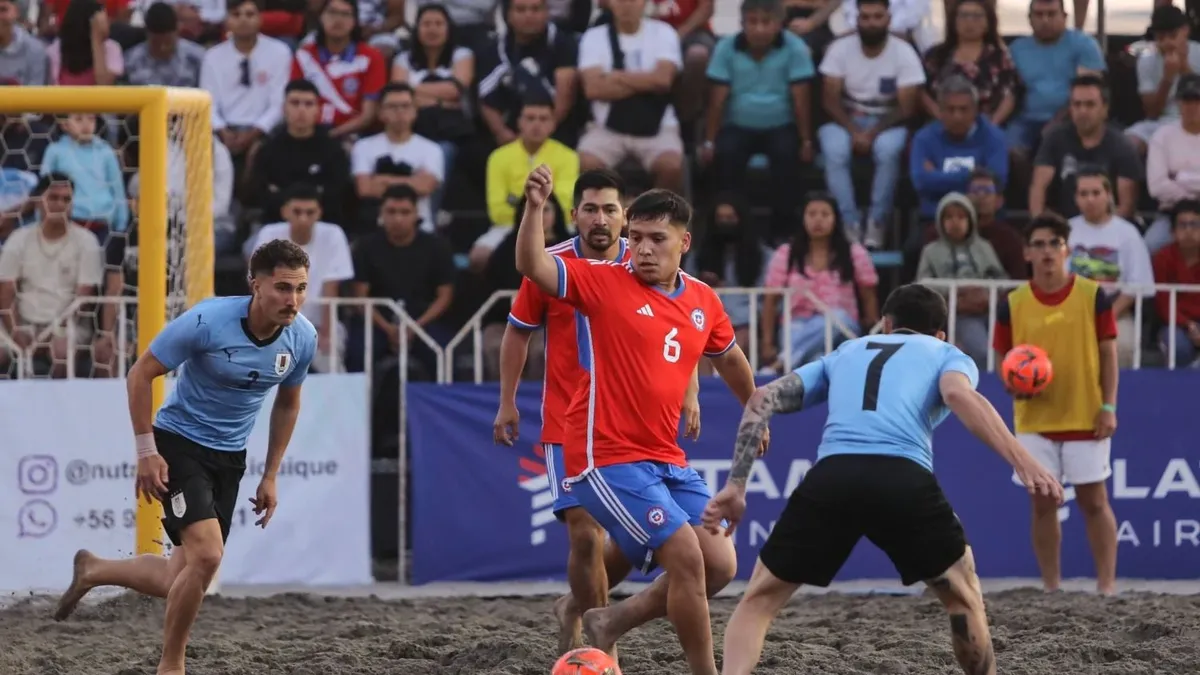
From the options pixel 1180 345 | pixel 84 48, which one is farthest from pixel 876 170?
pixel 84 48

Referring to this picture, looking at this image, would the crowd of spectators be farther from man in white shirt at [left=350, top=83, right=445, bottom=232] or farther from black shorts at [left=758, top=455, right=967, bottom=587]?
black shorts at [left=758, top=455, right=967, bottom=587]

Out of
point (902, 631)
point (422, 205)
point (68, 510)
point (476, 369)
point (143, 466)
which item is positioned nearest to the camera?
point (143, 466)

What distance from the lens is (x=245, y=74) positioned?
13633 millimetres

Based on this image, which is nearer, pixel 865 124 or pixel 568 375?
pixel 568 375

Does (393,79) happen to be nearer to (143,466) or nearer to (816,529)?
(143,466)

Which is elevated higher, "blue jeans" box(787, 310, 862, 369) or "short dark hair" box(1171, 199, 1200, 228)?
"short dark hair" box(1171, 199, 1200, 228)

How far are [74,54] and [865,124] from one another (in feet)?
20.7

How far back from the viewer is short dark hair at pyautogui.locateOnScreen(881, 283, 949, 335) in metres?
6.49

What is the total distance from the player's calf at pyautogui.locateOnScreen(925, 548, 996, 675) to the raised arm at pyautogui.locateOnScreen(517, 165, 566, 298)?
1824 mm

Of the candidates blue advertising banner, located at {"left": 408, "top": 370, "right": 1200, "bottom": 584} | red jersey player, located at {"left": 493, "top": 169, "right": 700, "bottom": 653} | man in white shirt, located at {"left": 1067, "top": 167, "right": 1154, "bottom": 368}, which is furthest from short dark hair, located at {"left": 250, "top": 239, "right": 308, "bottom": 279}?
man in white shirt, located at {"left": 1067, "top": 167, "right": 1154, "bottom": 368}

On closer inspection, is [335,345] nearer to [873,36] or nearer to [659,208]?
[873,36]

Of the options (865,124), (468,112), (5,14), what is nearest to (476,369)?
(468,112)

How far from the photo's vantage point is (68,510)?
1102cm

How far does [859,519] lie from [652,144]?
7.35m
